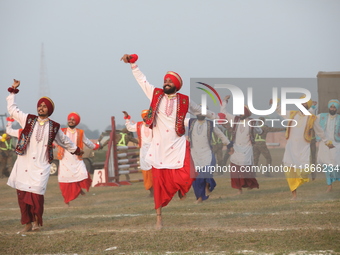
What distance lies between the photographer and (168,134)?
9938 mm

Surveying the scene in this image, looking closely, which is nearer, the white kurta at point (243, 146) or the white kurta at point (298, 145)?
the white kurta at point (298, 145)

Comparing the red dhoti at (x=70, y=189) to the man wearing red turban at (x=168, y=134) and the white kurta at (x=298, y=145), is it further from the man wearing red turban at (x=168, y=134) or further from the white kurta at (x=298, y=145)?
the man wearing red turban at (x=168, y=134)

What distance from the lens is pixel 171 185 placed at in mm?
9867

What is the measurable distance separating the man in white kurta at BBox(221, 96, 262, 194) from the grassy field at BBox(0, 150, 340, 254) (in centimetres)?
73

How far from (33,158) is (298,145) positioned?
6004mm

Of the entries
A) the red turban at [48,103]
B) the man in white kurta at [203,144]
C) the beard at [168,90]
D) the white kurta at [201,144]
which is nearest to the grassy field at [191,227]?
the man in white kurta at [203,144]

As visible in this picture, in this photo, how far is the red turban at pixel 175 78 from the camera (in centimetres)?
980

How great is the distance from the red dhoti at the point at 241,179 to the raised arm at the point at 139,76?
6.47 metres

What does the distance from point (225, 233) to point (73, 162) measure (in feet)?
23.8

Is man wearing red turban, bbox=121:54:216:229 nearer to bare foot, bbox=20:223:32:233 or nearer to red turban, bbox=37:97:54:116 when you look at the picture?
red turban, bbox=37:97:54:116

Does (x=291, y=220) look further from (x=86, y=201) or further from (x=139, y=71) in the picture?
(x=86, y=201)

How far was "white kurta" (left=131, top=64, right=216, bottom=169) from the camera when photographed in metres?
9.87

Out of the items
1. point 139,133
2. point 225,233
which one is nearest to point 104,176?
point 139,133

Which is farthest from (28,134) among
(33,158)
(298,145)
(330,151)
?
(330,151)
